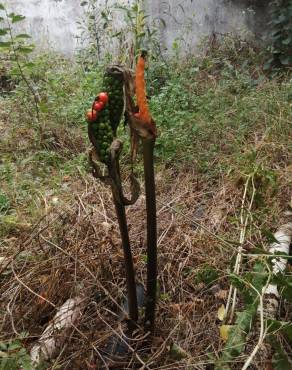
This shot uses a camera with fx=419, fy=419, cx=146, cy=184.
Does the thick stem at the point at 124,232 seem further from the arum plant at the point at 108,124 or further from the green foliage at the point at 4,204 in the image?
the green foliage at the point at 4,204

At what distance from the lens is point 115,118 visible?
134 cm

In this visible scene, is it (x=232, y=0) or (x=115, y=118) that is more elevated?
(x=232, y=0)

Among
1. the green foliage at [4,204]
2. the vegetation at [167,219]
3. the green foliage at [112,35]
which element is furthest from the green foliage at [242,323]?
the green foliage at [112,35]

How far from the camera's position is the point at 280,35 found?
207 inches

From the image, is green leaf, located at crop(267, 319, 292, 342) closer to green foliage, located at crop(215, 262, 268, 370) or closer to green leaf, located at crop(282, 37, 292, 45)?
green foliage, located at crop(215, 262, 268, 370)

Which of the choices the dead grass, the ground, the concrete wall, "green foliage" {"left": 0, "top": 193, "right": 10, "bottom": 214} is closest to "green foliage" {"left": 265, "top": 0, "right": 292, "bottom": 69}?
the concrete wall

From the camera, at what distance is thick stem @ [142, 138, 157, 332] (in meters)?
1.37

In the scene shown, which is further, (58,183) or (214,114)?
(214,114)

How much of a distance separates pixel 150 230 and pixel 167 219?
0.93 meters

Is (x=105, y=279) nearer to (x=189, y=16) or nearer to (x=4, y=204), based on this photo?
(x=4, y=204)

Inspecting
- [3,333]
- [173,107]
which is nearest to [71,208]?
[3,333]

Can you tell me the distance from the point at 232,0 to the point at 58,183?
170 inches

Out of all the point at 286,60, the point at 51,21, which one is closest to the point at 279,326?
the point at 286,60

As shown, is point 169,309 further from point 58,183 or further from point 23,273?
point 58,183
